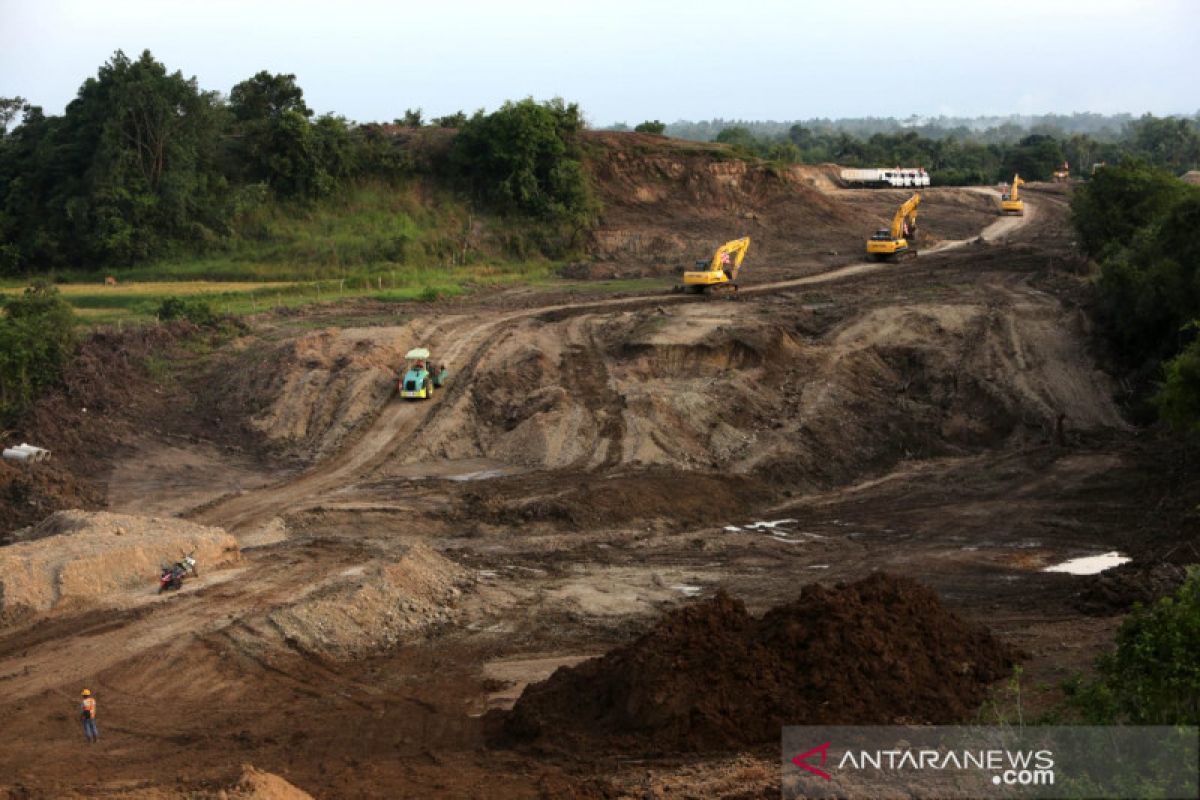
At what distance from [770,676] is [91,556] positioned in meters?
12.9

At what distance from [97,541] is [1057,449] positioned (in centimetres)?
2195

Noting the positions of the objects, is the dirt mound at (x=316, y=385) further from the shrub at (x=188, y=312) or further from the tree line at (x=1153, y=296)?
the tree line at (x=1153, y=296)

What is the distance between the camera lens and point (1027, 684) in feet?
47.6

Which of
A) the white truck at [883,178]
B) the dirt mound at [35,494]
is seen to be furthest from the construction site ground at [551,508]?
the white truck at [883,178]

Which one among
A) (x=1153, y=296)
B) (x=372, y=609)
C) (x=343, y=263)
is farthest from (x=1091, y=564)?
(x=343, y=263)

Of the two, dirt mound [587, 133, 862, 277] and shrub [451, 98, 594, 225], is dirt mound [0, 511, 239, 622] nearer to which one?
dirt mound [587, 133, 862, 277]

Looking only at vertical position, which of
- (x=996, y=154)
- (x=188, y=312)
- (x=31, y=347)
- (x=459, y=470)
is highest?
(x=996, y=154)

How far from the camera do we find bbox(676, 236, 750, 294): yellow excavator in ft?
139

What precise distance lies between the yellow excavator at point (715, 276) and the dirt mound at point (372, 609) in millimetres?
22884

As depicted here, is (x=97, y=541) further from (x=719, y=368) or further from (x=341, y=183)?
(x=341, y=183)

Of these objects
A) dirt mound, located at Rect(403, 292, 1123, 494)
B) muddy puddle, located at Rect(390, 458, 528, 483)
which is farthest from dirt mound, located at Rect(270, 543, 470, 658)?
dirt mound, located at Rect(403, 292, 1123, 494)

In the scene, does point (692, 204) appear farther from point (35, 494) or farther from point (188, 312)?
point (35, 494)

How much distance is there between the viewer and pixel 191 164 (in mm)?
51906

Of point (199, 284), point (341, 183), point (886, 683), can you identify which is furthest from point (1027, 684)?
point (341, 183)
